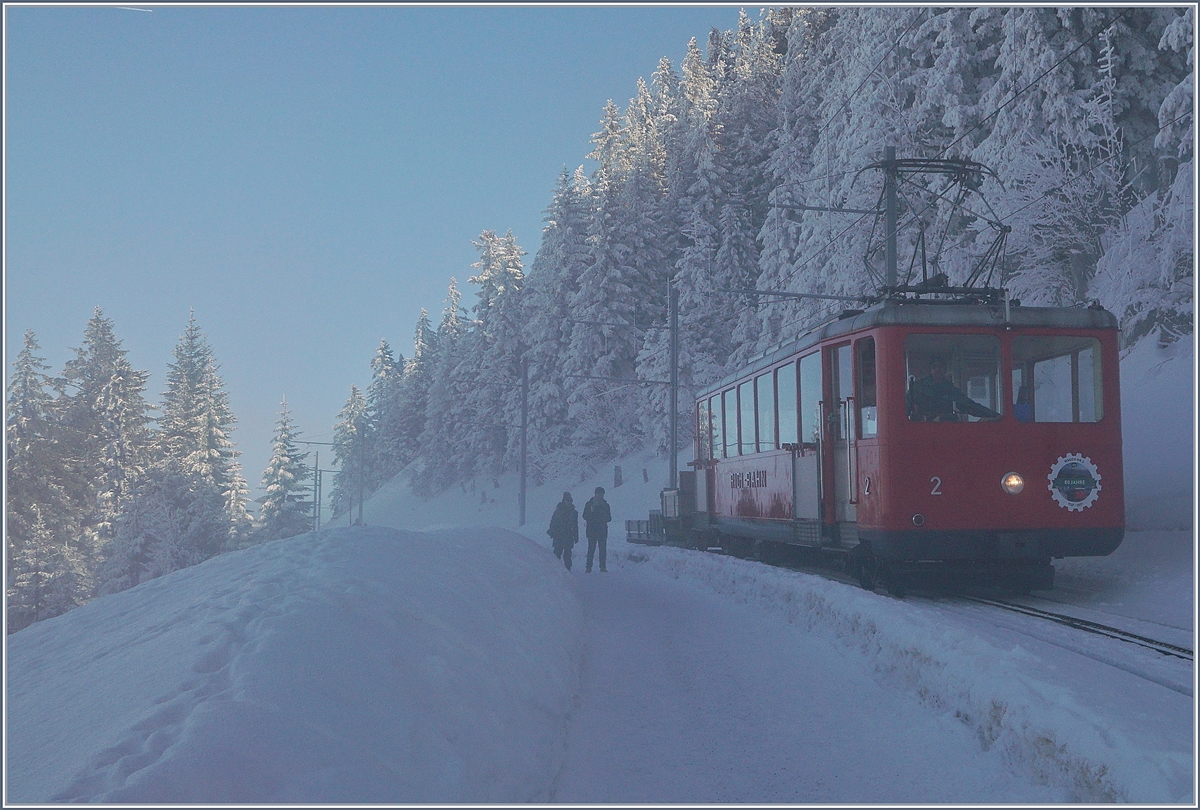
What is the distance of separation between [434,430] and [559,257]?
1917 cm

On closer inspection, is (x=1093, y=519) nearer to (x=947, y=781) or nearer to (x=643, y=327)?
(x=947, y=781)

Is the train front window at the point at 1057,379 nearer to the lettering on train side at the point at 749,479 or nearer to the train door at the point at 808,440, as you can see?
the train door at the point at 808,440

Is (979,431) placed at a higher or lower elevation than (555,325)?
lower

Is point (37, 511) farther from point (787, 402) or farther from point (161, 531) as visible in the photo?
point (787, 402)

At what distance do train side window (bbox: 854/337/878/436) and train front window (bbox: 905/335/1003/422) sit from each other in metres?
0.43

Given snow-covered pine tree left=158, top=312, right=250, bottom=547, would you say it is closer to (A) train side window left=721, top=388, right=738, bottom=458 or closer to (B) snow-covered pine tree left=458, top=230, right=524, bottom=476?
(B) snow-covered pine tree left=458, top=230, right=524, bottom=476

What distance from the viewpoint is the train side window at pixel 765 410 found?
14344 mm

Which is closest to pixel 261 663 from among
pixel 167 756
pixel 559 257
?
pixel 167 756

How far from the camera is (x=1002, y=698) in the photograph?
558 cm

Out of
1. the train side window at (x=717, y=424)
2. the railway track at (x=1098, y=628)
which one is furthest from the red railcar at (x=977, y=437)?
the train side window at (x=717, y=424)

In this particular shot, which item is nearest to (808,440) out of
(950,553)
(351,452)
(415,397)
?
(950,553)

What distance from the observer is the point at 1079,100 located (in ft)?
68.0

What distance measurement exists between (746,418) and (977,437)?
5817 millimetres

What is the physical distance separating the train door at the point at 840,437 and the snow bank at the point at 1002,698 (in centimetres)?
156
